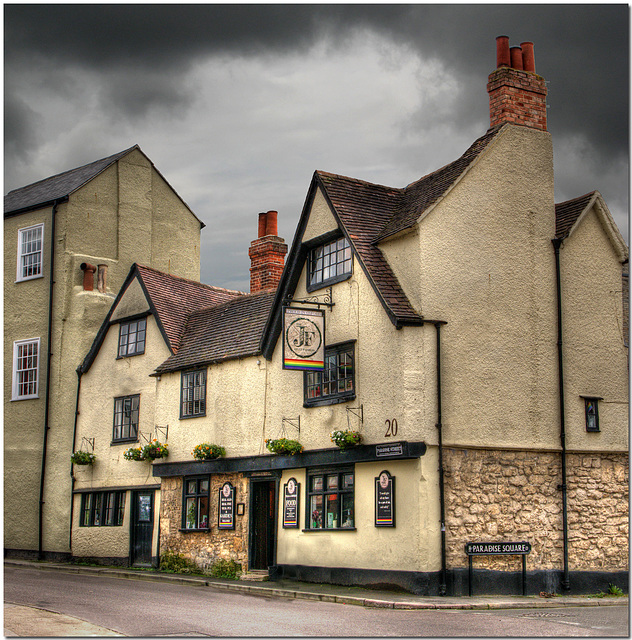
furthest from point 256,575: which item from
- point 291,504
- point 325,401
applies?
point 325,401

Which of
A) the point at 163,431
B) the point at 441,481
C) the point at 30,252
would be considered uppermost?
the point at 30,252

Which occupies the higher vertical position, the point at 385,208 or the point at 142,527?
the point at 385,208

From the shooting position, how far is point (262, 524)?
67.8ft

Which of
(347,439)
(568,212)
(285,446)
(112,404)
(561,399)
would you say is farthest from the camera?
(112,404)

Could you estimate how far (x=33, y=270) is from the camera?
27766mm

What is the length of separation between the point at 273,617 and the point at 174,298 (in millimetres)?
14637

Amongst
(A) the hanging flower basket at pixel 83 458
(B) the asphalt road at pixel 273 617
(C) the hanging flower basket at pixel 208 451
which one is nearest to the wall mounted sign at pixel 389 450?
(B) the asphalt road at pixel 273 617

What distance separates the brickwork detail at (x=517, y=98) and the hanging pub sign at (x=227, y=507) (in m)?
10.7

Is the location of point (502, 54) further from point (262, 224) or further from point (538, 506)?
point (538, 506)

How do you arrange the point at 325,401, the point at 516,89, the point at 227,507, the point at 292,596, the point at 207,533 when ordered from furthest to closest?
the point at 207,533 → the point at 227,507 → the point at 516,89 → the point at 325,401 → the point at 292,596

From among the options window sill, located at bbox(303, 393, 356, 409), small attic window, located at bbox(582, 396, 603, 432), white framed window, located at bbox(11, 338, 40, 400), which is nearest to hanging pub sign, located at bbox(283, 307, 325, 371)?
window sill, located at bbox(303, 393, 356, 409)

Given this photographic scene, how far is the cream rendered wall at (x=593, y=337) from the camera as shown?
1861 centimetres

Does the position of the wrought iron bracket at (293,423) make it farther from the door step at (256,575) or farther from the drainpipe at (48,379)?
the drainpipe at (48,379)

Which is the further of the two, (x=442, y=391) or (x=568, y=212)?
(x=568, y=212)
